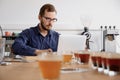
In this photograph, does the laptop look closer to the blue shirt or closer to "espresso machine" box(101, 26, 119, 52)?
the blue shirt

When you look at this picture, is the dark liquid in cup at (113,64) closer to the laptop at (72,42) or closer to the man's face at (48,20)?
the laptop at (72,42)

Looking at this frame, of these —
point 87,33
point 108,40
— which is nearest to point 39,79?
point 108,40

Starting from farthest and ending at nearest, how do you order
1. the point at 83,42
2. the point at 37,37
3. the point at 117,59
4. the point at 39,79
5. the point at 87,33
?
1. the point at 87,33
2. the point at 37,37
3. the point at 83,42
4. the point at 117,59
5. the point at 39,79

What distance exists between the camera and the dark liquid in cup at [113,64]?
923 millimetres

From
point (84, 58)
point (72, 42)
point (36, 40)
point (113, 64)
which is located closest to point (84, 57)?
point (84, 58)

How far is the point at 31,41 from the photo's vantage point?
2.62 meters

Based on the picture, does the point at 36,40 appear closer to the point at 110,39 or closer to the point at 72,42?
the point at 72,42

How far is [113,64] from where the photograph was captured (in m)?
0.93

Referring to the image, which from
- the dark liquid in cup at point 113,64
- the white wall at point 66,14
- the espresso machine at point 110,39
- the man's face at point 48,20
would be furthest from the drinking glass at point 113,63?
the white wall at point 66,14

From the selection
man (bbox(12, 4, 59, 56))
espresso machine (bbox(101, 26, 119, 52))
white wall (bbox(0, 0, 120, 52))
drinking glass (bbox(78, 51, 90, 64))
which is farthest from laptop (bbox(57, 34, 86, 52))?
white wall (bbox(0, 0, 120, 52))

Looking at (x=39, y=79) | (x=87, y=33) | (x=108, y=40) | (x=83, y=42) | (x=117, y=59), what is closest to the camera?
(x=39, y=79)

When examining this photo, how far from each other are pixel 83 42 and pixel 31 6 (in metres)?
2.21

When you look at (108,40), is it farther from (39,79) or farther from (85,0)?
(39,79)

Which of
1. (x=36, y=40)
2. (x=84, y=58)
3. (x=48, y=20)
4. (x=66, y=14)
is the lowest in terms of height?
(x=84, y=58)
